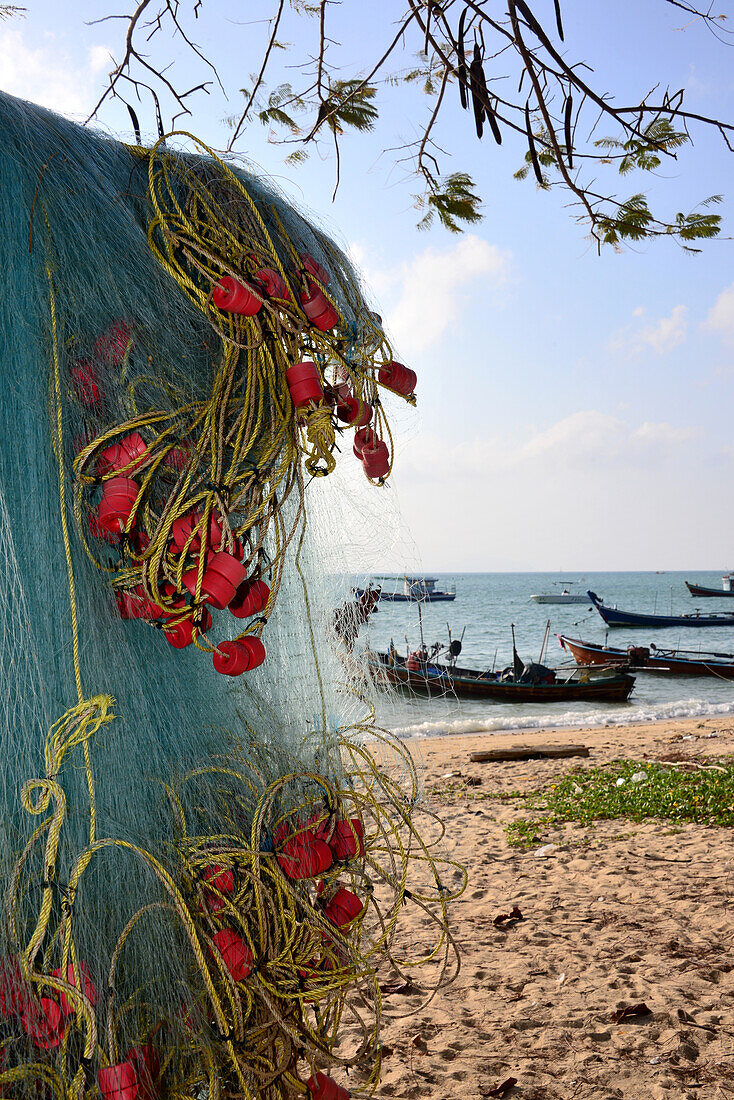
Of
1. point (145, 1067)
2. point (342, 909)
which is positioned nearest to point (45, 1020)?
point (145, 1067)

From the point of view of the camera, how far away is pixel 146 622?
1.62 meters

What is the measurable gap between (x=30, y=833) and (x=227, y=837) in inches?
15.0

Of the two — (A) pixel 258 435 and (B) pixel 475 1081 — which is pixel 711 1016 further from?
(A) pixel 258 435

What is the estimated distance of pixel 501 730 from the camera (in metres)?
15.9

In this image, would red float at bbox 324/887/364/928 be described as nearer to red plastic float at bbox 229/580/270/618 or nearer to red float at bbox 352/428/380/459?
red plastic float at bbox 229/580/270/618

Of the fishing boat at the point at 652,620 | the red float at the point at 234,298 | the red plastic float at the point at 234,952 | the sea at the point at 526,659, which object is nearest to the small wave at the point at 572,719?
the sea at the point at 526,659

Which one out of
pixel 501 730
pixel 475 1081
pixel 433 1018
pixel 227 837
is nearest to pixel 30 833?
pixel 227 837

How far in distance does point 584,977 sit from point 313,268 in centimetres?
343

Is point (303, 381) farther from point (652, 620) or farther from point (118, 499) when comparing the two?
point (652, 620)

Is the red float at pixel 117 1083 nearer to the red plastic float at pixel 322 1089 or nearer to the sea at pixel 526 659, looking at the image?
the red plastic float at pixel 322 1089

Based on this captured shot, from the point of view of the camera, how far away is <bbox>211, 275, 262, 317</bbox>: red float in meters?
1.53

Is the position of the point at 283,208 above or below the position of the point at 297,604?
above

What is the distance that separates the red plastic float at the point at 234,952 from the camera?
1556 millimetres

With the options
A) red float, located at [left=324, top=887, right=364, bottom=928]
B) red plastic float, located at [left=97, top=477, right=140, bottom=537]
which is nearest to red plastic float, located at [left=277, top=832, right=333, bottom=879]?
red float, located at [left=324, top=887, right=364, bottom=928]
